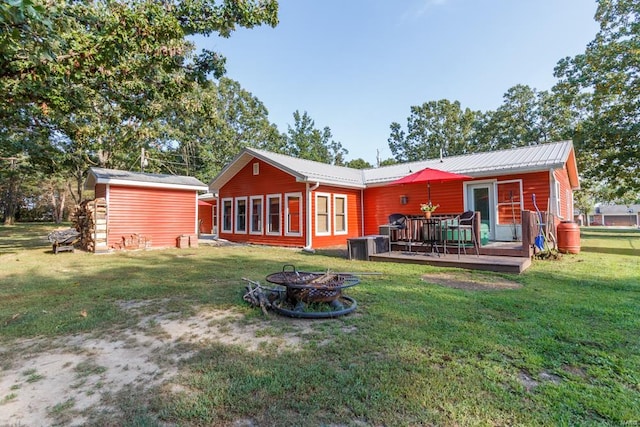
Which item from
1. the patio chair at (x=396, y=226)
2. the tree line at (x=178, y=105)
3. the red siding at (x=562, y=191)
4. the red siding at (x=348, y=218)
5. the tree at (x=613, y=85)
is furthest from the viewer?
the tree at (x=613, y=85)

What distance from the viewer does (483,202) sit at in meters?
10.1

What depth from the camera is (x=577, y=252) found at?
8523mm

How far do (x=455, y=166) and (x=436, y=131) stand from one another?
22330 millimetres

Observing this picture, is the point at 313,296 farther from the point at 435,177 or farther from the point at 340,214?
the point at 340,214

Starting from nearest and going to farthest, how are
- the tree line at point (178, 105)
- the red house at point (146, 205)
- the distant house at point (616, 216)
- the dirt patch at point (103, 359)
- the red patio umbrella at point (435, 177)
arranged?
the dirt patch at point (103, 359) < the tree line at point (178, 105) < the red patio umbrella at point (435, 177) < the red house at point (146, 205) < the distant house at point (616, 216)

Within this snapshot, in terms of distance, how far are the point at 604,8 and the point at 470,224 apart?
50.6ft

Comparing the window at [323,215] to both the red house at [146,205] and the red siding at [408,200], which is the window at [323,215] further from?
the red house at [146,205]

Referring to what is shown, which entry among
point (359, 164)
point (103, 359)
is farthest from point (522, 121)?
point (103, 359)

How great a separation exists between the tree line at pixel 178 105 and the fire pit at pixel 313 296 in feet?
11.6

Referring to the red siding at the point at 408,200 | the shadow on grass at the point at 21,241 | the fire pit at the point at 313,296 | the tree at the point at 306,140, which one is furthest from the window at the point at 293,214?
the tree at the point at 306,140

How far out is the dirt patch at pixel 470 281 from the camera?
502cm

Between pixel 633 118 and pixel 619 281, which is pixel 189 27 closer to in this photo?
pixel 619 281

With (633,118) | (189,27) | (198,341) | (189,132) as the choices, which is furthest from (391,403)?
(189,132)

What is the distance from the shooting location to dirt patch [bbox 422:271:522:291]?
5.02 m
